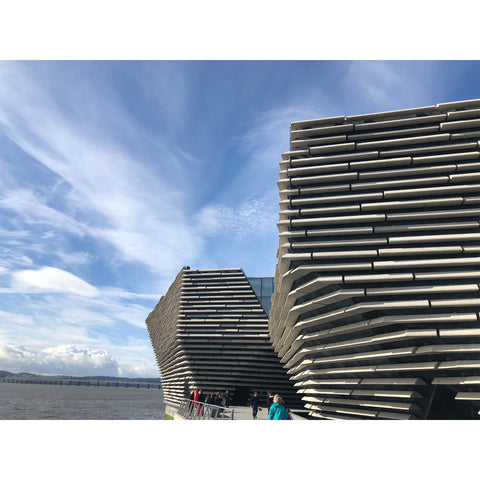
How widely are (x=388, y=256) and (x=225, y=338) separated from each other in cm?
2270

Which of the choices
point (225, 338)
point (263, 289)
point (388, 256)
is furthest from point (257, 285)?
point (388, 256)

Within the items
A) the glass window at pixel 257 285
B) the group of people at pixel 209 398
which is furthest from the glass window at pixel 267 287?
the group of people at pixel 209 398

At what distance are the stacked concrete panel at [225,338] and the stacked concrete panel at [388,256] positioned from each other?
17.1 m

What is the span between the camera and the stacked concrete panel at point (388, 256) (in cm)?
1511

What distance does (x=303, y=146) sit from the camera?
19.2 m

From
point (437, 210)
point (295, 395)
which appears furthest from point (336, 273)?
point (295, 395)

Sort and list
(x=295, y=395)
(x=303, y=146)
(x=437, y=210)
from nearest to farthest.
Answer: (x=437, y=210) < (x=303, y=146) < (x=295, y=395)

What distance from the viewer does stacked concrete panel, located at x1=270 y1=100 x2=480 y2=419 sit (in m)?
15.1

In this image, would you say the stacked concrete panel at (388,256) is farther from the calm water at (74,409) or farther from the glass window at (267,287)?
the calm water at (74,409)

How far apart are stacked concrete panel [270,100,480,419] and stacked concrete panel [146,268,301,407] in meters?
17.1

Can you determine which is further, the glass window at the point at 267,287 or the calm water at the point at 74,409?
the calm water at the point at 74,409

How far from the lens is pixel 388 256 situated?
53.2 ft
